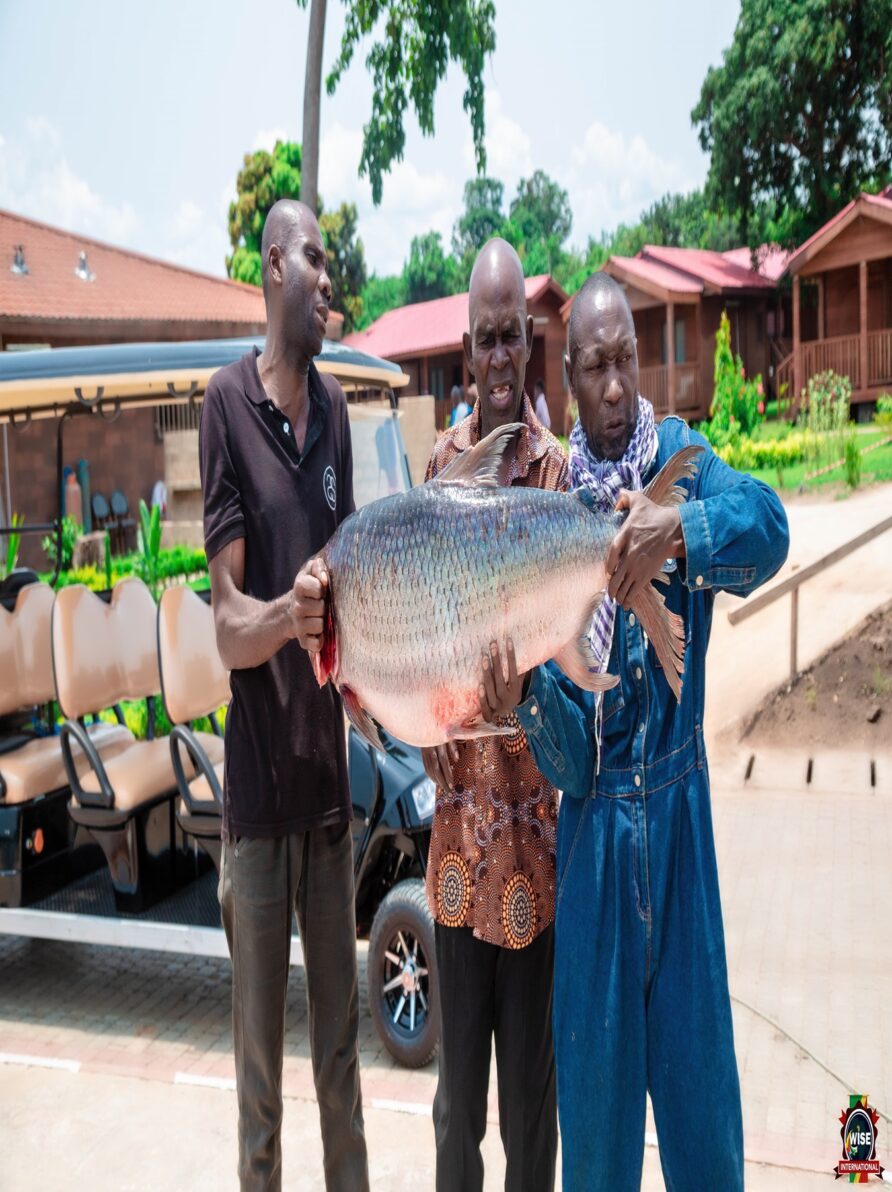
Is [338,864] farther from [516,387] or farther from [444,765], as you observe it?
[516,387]

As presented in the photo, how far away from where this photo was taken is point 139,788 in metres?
4.68

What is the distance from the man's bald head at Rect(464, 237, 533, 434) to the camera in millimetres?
2469

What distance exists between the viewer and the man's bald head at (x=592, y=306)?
2.14 metres

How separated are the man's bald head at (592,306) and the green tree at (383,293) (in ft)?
112

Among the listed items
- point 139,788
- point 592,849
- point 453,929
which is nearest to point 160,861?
point 139,788

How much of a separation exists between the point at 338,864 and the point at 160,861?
7.02ft

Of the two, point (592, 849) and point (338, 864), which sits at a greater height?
point (592, 849)

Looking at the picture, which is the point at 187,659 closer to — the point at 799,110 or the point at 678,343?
the point at 799,110

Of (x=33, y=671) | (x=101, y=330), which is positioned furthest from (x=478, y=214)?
(x=33, y=671)

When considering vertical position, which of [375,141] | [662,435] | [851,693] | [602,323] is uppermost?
[375,141]

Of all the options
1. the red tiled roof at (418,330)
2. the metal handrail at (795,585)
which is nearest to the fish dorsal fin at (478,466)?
the metal handrail at (795,585)

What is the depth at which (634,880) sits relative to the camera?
7.09 ft

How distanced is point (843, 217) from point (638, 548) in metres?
16.6

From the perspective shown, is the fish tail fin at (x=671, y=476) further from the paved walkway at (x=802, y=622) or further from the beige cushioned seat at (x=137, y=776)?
the paved walkway at (x=802, y=622)
